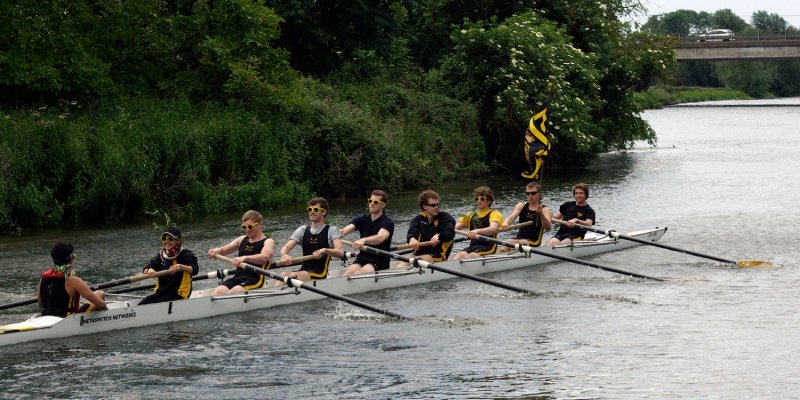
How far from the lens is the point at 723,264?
2331 cm

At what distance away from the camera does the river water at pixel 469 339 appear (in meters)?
13.9

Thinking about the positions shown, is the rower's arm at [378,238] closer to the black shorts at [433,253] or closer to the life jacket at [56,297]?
the black shorts at [433,253]

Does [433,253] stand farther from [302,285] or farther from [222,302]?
[222,302]

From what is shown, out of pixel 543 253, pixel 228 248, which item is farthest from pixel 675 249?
pixel 228 248

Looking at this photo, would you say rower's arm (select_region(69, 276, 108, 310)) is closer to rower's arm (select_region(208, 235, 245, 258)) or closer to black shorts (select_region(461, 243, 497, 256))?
rower's arm (select_region(208, 235, 245, 258))

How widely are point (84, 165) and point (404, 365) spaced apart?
52.5ft

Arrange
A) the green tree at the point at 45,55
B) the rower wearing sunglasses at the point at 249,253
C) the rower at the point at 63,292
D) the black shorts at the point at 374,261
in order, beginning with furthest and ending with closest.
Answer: the green tree at the point at 45,55
the black shorts at the point at 374,261
the rower wearing sunglasses at the point at 249,253
the rower at the point at 63,292

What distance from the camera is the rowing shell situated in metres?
15.7

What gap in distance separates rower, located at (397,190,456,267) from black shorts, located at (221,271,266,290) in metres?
3.43

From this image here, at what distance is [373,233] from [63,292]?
6.15m

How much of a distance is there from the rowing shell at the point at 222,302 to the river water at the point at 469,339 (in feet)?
0.60

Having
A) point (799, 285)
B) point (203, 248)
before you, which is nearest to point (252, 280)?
point (203, 248)

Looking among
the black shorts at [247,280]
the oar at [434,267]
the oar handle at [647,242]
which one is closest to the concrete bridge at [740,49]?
the oar handle at [647,242]

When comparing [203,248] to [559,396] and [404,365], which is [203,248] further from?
[559,396]
